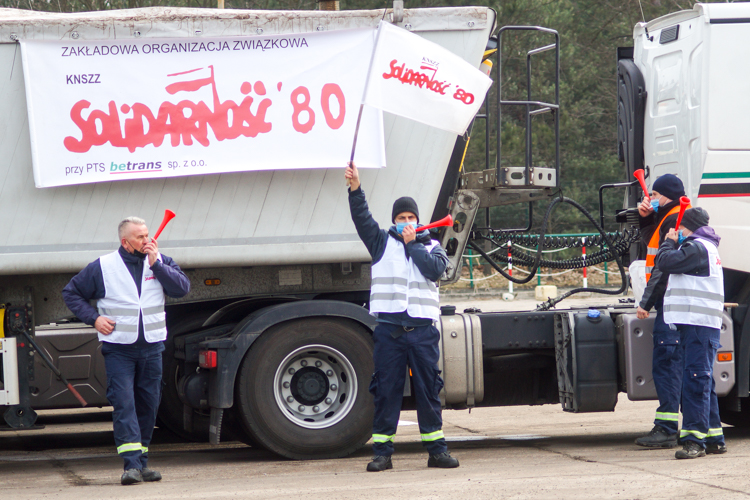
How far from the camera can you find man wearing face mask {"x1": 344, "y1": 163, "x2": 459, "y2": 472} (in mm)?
6074

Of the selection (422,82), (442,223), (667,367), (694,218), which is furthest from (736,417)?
(422,82)

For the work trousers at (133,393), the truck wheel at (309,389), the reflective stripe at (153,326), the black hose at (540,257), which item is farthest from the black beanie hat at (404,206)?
the work trousers at (133,393)

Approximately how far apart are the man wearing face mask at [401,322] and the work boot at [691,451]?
150 cm

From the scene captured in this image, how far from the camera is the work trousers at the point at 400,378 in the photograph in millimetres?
6090

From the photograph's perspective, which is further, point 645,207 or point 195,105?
point 645,207

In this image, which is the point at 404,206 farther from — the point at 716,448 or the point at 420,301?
the point at 716,448

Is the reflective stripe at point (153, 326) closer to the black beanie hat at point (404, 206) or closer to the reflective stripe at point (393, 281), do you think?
the reflective stripe at point (393, 281)

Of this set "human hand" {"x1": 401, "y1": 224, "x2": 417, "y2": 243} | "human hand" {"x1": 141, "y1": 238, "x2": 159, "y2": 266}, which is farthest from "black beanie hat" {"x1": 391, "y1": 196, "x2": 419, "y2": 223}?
"human hand" {"x1": 141, "y1": 238, "x2": 159, "y2": 266}

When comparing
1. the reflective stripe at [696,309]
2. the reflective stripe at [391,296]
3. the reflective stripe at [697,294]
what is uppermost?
the reflective stripe at [391,296]

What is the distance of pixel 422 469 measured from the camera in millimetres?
6188

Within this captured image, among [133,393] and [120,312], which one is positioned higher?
[120,312]

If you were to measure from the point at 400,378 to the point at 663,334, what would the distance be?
191 cm

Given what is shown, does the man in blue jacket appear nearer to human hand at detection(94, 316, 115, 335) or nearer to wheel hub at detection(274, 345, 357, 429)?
wheel hub at detection(274, 345, 357, 429)

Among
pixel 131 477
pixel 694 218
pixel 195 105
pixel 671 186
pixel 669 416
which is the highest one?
pixel 195 105
